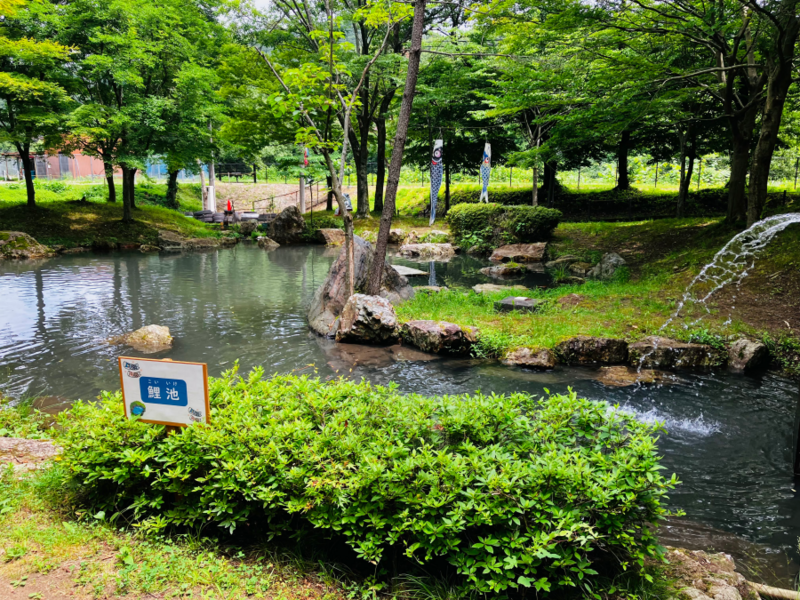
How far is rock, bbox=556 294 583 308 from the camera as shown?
1034cm

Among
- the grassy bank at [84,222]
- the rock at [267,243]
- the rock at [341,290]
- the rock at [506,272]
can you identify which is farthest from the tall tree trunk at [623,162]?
the grassy bank at [84,222]

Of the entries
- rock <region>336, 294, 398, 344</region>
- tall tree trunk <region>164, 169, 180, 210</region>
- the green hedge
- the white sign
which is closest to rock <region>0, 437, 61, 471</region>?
the green hedge

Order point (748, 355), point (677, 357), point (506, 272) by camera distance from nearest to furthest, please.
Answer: point (748, 355) < point (677, 357) < point (506, 272)

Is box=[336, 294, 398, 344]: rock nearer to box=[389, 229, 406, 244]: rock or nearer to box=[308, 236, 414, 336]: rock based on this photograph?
box=[308, 236, 414, 336]: rock

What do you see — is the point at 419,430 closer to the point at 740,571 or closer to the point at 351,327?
the point at 740,571

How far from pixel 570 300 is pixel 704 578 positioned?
7.86m

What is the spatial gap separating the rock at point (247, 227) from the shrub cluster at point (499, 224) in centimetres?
1091

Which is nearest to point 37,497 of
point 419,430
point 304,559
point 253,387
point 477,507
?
point 253,387

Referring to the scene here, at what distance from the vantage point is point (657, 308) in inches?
376

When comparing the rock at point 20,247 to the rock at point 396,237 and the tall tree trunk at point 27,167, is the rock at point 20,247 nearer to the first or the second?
the tall tree trunk at point 27,167

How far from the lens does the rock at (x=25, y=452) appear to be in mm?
4109

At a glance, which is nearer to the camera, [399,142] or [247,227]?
[399,142]

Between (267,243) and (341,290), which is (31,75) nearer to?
(267,243)

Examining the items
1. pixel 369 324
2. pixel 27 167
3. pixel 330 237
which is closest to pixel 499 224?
pixel 330 237
